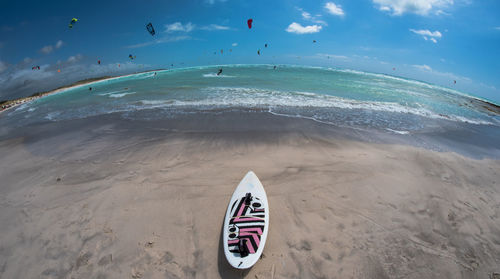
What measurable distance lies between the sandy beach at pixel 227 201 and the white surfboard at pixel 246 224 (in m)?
0.29

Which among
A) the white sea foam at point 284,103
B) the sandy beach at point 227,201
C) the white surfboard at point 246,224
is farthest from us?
the white sea foam at point 284,103

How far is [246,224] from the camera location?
179 inches

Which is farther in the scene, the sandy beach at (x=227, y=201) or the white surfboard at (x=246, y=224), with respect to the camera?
the sandy beach at (x=227, y=201)

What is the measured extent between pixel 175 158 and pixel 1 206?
16.0 feet

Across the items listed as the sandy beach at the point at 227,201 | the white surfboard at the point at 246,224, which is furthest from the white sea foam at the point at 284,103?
the white surfboard at the point at 246,224

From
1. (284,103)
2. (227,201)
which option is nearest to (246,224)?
(227,201)

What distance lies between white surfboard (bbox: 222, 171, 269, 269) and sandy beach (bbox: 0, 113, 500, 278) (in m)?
0.29

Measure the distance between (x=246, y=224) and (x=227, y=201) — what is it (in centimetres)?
109

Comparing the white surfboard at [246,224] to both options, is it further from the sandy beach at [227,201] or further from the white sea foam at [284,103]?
the white sea foam at [284,103]

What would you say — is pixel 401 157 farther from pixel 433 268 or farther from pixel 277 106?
pixel 277 106

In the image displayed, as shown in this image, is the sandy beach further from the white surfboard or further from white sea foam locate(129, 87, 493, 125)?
white sea foam locate(129, 87, 493, 125)

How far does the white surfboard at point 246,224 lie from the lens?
384cm

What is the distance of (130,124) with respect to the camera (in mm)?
11453

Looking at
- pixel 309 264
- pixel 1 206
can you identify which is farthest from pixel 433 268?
pixel 1 206
